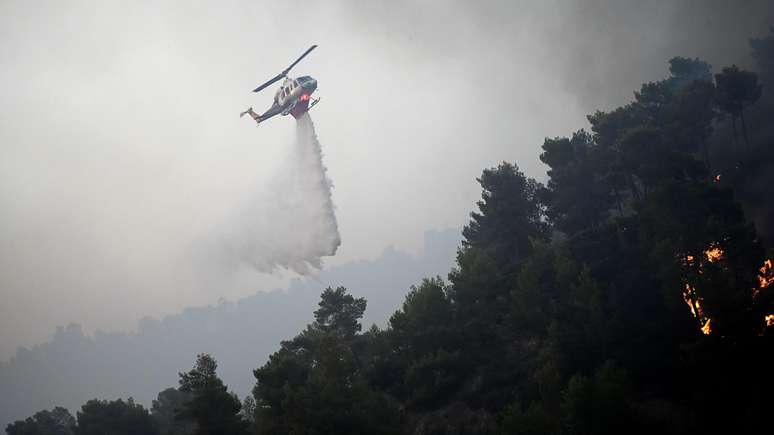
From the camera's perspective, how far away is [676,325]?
3083 centimetres

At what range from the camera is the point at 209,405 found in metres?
31.8

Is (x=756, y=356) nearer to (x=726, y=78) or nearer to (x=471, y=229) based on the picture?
(x=471, y=229)

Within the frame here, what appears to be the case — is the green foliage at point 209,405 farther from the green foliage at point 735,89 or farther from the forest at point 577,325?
the green foliage at point 735,89

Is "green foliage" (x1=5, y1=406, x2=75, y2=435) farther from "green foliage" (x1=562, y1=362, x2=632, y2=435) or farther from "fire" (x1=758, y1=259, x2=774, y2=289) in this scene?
"fire" (x1=758, y1=259, x2=774, y2=289)

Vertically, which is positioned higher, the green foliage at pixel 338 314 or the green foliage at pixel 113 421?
the green foliage at pixel 338 314

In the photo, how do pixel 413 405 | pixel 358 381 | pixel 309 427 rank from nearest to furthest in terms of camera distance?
pixel 309 427 < pixel 358 381 < pixel 413 405

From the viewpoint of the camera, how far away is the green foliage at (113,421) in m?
47.0

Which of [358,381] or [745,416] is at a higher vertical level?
[358,381]

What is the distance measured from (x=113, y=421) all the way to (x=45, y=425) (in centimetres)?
2369

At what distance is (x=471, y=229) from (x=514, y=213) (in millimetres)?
6286

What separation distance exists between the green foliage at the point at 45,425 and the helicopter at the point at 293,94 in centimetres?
4375

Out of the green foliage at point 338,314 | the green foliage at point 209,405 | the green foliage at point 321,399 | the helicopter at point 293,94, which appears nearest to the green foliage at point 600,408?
the green foliage at point 321,399

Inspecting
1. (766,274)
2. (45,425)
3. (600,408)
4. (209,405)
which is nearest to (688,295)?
(766,274)

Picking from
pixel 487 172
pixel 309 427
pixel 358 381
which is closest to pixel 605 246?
pixel 487 172
